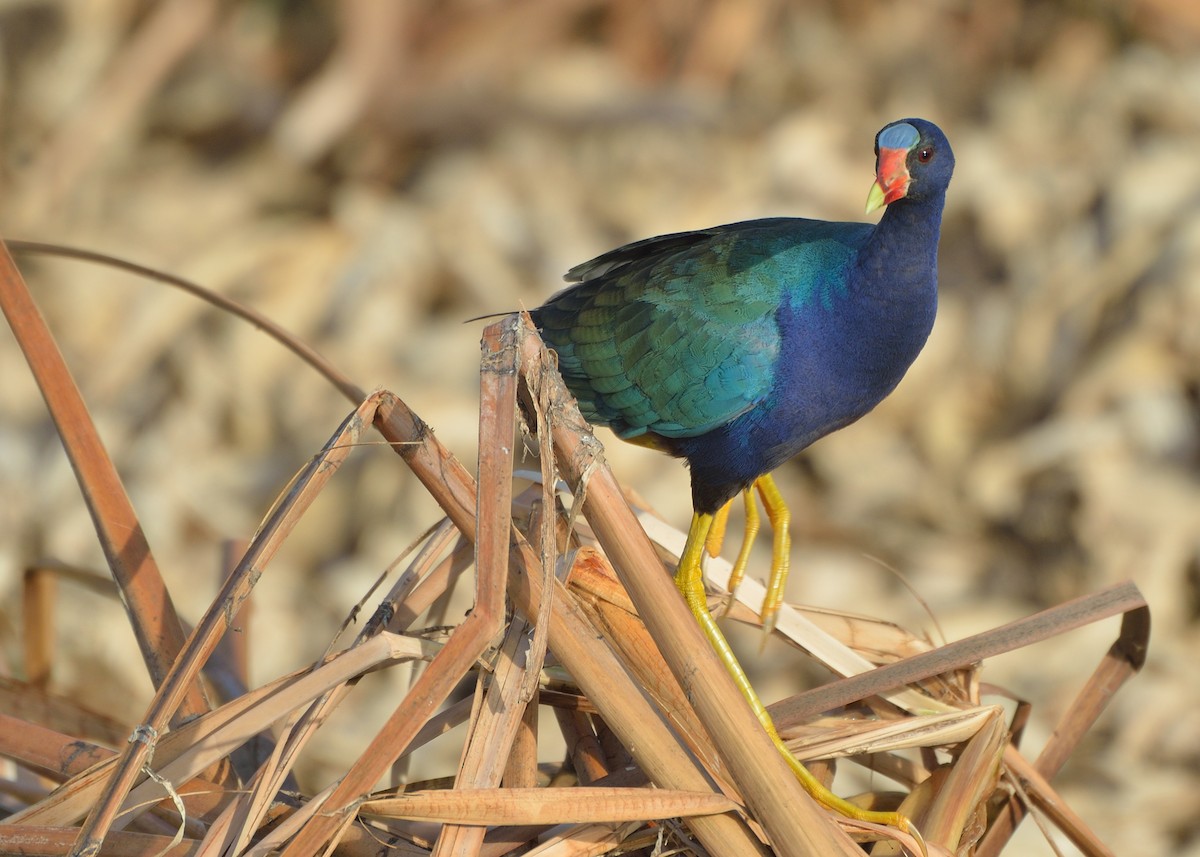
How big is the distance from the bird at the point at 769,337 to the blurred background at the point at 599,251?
1586 mm

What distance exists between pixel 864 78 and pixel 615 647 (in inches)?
149

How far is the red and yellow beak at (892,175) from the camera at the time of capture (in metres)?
1.94

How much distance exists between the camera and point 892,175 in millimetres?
1946

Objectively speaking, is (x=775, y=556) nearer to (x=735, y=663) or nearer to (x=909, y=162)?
(x=735, y=663)

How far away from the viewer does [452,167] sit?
16.3 feet

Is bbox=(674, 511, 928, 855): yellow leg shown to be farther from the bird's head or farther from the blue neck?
the bird's head

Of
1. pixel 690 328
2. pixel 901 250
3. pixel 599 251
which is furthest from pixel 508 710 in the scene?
pixel 599 251

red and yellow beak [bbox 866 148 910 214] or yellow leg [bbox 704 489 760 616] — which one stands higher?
red and yellow beak [bbox 866 148 910 214]

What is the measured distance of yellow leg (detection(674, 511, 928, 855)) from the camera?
67.9 inches

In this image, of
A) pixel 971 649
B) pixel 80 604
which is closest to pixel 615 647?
pixel 971 649

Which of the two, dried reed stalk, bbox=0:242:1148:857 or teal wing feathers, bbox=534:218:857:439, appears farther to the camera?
teal wing feathers, bbox=534:218:857:439

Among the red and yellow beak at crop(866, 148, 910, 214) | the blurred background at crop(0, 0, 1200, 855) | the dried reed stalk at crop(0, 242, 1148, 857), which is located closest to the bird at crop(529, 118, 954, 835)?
the red and yellow beak at crop(866, 148, 910, 214)

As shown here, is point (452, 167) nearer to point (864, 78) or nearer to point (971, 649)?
point (864, 78)

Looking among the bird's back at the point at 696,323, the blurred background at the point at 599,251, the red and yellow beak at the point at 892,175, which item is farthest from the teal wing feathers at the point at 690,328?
the blurred background at the point at 599,251
